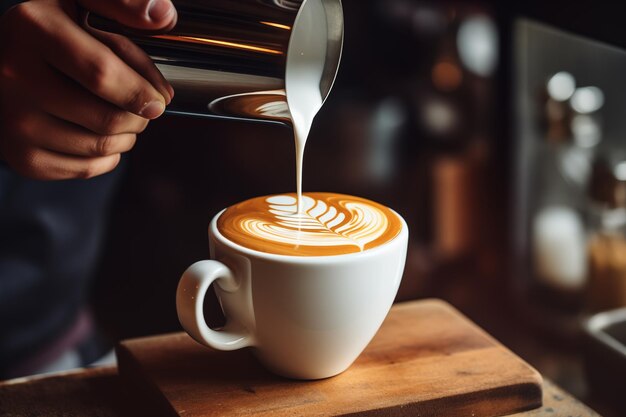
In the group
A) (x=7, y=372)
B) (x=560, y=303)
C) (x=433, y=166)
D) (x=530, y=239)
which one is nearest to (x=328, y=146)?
(x=433, y=166)

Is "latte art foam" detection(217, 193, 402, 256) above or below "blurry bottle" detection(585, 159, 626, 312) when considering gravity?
above

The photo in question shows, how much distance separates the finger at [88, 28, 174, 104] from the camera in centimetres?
79

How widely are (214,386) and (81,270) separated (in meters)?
0.71

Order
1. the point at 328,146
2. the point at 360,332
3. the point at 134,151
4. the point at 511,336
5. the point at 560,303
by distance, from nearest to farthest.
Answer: the point at 360,332 < the point at 560,303 < the point at 511,336 < the point at 134,151 < the point at 328,146

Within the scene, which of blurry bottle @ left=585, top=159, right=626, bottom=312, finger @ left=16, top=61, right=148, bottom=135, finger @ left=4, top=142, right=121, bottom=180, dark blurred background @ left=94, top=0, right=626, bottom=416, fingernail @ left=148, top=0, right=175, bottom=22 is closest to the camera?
fingernail @ left=148, top=0, right=175, bottom=22

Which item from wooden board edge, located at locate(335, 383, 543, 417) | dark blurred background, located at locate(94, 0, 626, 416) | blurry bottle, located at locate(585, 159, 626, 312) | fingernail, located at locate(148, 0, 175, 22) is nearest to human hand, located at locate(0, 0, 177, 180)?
fingernail, located at locate(148, 0, 175, 22)

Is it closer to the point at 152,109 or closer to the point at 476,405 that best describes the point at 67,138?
the point at 152,109

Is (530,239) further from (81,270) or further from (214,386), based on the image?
(214,386)

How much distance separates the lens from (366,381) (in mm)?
818

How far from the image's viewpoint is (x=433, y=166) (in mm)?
2275

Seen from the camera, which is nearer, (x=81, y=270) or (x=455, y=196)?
(x=81, y=270)

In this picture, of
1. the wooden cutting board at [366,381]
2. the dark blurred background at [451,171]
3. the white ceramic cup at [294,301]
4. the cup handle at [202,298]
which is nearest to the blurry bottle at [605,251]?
the dark blurred background at [451,171]

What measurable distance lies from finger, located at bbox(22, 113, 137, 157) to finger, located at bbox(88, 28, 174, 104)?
0.15m

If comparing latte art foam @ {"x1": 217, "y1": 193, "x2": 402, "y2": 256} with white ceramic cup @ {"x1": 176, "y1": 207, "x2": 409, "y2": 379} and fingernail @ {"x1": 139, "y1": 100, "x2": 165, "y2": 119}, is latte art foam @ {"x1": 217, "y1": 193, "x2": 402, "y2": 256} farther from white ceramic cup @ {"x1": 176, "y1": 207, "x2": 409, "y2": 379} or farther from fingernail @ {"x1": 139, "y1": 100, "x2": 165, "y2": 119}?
fingernail @ {"x1": 139, "y1": 100, "x2": 165, "y2": 119}
